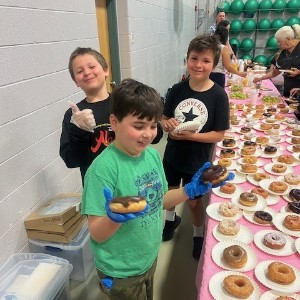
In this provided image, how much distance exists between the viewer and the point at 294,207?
4.96ft

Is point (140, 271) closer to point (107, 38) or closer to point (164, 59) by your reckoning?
point (107, 38)

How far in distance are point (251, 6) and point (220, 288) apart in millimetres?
10480

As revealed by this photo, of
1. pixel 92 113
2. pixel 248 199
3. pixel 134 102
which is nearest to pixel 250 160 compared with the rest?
pixel 248 199

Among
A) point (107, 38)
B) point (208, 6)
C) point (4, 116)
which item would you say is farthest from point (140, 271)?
point (208, 6)

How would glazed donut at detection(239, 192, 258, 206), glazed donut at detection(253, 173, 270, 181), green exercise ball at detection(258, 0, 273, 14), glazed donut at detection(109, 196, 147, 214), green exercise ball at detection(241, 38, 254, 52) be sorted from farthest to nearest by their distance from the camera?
green exercise ball at detection(241, 38, 254, 52) < green exercise ball at detection(258, 0, 273, 14) < glazed donut at detection(253, 173, 270, 181) < glazed donut at detection(239, 192, 258, 206) < glazed donut at detection(109, 196, 147, 214)

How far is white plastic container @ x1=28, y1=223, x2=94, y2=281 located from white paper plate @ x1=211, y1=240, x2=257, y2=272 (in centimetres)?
107

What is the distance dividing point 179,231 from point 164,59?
4136 mm

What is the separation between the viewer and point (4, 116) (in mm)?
1672

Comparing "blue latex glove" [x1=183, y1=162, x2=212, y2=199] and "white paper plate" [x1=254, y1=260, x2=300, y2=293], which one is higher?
"blue latex glove" [x1=183, y1=162, x2=212, y2=199]

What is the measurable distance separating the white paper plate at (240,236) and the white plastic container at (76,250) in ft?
3.42

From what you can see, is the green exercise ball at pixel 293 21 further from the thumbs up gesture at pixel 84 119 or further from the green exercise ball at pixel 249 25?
the thumbs up gesture at pixel 84 119

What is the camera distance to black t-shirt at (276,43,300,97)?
4188 mm

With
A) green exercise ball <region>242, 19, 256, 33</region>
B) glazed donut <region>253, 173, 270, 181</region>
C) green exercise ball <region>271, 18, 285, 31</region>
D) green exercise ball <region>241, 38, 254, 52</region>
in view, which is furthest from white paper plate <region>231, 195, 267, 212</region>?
green exercise ball <region>271, 18, 285, 31</region>

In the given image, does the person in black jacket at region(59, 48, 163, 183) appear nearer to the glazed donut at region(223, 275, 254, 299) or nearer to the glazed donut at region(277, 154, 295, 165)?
the glazed donut at region(223, 275, 254, 299)
